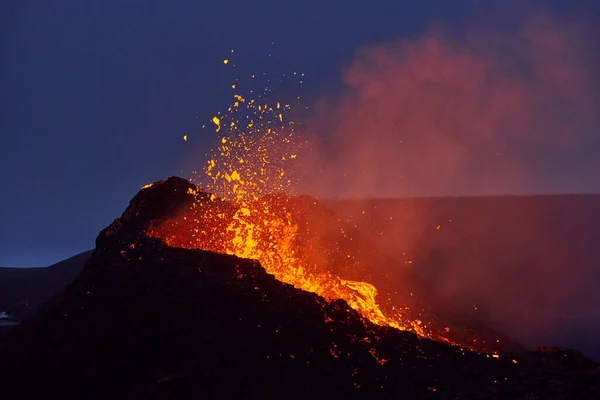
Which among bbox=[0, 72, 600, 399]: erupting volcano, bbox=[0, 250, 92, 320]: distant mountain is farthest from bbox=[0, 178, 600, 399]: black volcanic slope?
bbox=[0, 250, 92, 320]: distant mountain

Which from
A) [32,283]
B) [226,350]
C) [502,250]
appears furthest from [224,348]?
[32,283]

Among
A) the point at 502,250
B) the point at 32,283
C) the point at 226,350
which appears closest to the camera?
the point at 226,350

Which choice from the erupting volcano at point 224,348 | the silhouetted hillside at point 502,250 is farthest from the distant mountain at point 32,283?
the erupting volcano at point 224,348

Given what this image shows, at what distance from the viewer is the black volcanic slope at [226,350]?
10.2 metres

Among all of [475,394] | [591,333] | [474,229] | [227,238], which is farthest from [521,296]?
[475,394]

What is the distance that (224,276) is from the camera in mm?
12812

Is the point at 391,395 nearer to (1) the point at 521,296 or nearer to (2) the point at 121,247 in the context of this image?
(2) the point at 121,247

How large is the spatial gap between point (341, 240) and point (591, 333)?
599 inches

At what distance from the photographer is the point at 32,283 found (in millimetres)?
62094

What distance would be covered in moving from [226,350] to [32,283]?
6005 cm

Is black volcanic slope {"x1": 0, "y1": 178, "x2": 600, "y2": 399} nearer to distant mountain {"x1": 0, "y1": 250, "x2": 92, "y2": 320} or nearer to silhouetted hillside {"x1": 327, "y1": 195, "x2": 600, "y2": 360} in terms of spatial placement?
silhouetted hillside {"x1": 327, "y1": 195, "x2": 600, "y2": 360}

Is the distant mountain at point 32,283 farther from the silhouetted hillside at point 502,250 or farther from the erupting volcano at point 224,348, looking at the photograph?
the erupting volcano at point 224,348

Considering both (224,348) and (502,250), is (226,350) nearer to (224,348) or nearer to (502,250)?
(224,348)

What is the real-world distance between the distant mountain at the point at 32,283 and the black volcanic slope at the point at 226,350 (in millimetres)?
38021
